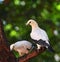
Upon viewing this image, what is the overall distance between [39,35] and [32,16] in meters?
3.08

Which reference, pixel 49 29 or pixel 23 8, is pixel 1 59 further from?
pixel 23 8

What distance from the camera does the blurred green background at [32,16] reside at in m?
5.71

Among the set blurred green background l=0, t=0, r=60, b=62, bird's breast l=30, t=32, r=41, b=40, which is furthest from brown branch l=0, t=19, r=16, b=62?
blurred green background l=0, t=0, r=60, b=62

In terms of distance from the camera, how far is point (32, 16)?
5805 millimetres

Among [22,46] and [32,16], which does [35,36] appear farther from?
[32,16]

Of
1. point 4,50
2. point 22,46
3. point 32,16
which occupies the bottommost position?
point 32,16

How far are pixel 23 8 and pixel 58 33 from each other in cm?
66

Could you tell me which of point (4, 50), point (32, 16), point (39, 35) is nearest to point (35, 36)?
point (39, 35)

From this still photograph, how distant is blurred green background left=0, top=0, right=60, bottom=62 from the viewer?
225 inches

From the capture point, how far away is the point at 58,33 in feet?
19.6

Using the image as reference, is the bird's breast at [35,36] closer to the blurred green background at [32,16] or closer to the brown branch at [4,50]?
the brown branch at [4,50]

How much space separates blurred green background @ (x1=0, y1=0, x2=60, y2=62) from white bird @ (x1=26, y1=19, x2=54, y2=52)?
2.81m

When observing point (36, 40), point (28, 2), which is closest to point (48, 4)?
point (28, 2)

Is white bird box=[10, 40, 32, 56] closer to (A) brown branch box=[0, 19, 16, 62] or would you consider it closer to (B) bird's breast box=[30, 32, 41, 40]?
(B) bird's breast box=[30, 32, 41, 40]
